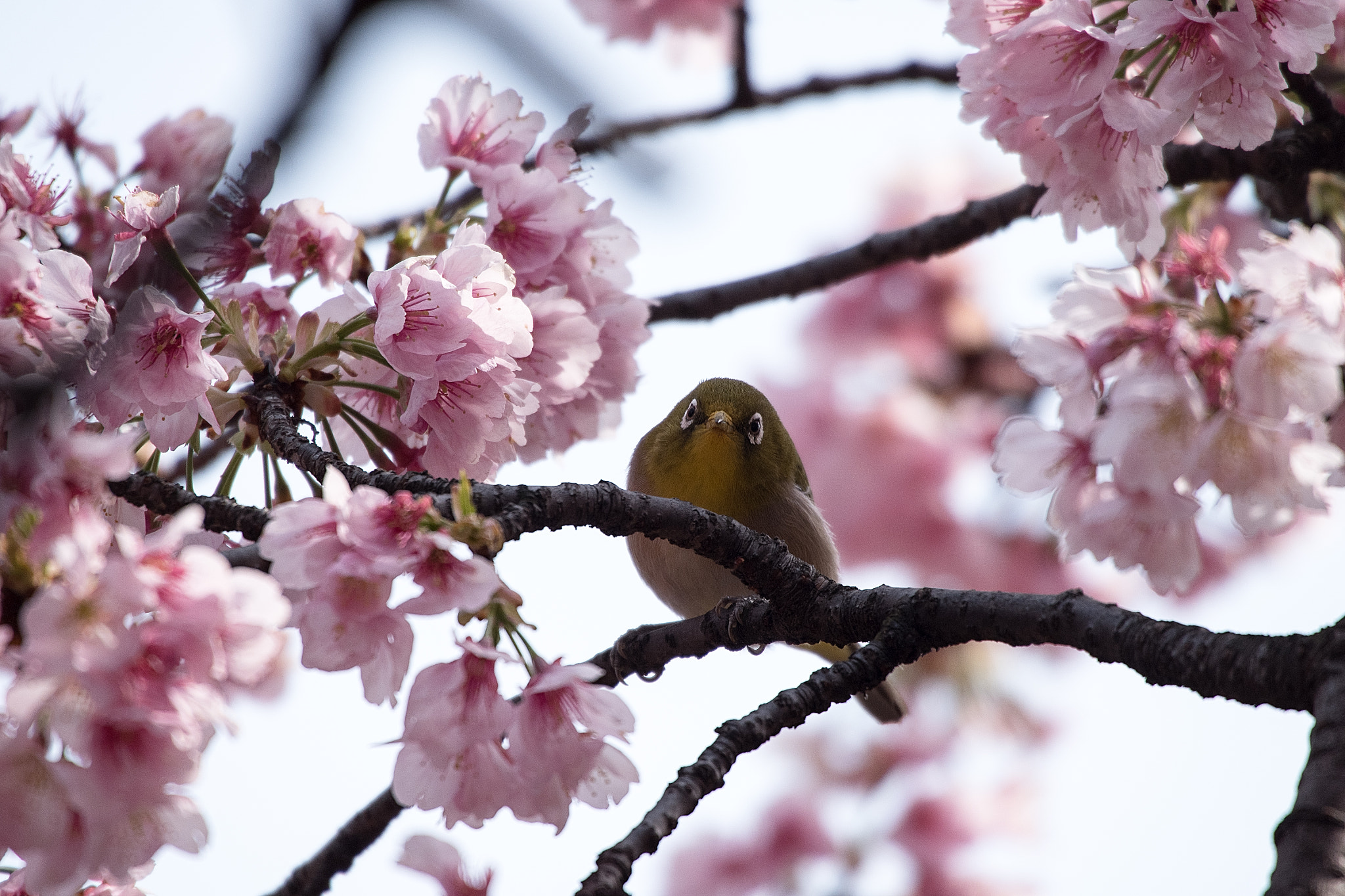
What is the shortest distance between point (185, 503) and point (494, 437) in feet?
1.85

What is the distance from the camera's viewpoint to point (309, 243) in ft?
8.13

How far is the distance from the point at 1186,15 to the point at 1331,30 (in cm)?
33

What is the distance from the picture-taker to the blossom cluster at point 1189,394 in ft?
5.96

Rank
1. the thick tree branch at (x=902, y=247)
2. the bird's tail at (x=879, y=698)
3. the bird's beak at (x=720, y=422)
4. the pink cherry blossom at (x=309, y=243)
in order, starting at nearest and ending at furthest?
the pink cherry blossom at (x=309, y=243) < the thick tree branch at (x=902, y=247) < the bird's beak at (x=720, y=422) < the bird's tail at (x=879, y=698)

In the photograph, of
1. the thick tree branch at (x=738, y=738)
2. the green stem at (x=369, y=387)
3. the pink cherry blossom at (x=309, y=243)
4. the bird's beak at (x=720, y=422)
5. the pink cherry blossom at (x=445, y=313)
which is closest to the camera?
the thick tree branch at (x=738, y=738)

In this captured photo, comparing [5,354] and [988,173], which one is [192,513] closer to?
[5,354]

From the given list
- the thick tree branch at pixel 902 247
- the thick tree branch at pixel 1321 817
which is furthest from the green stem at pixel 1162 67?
the thick tree branch at pixel 1321 817

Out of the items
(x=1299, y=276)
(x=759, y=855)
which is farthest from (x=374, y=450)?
(x=759, y=855)

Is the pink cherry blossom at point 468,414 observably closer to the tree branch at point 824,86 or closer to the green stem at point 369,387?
the green stem at point 369,387

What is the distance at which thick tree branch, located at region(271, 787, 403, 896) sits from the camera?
277 cm

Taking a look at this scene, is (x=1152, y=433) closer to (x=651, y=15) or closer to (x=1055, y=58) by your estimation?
(x=1055, y=58)

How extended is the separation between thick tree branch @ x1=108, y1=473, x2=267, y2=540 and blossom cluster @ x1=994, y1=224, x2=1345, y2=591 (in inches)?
52.0

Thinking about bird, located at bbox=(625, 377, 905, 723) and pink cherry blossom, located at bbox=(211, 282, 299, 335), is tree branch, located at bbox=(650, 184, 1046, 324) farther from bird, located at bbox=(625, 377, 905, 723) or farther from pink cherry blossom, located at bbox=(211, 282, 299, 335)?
pink cherry blossom, located at bbox=(211, 282, 299, 335)

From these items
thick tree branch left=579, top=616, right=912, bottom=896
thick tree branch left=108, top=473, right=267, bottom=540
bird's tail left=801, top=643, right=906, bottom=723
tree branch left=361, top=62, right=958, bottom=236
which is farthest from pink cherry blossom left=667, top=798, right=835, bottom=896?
thick tree branch left=108, top=473, right=267, bottom=540
